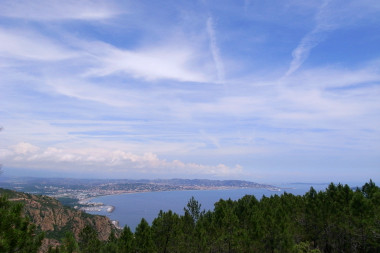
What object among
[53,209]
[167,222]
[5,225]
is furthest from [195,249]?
[53,209]

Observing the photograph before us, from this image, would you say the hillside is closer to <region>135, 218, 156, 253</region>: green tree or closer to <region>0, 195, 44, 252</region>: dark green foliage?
<region>135, 218, 156, 253</region>: green tree

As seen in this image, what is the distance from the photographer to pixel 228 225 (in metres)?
28.4

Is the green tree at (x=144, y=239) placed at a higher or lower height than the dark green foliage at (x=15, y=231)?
lower

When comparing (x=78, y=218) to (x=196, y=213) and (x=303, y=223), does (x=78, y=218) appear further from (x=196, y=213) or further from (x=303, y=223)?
(x=303, y=223)

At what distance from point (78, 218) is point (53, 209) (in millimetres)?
9939

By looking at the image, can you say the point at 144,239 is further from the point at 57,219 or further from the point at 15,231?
the point at 57,219

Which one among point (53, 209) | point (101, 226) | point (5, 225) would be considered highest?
point (5, 225)

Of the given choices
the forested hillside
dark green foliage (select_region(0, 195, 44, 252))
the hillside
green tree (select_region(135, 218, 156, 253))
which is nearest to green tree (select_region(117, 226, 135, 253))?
the forested hillside

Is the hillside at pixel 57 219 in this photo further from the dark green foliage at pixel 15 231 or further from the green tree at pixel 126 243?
the dark green foliage at pixel 15 231

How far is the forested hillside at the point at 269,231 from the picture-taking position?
83.4 ft

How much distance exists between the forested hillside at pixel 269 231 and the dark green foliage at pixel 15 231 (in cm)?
1379

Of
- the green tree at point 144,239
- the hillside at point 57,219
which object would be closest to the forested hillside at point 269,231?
the green tree at point 144,239

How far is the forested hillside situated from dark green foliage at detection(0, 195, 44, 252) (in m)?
13.8

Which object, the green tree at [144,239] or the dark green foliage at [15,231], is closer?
the dark green foliage at [15,231]
